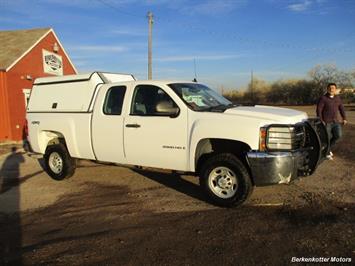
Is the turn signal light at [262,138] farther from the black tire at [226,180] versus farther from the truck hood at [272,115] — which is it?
the black tire at [226,180]

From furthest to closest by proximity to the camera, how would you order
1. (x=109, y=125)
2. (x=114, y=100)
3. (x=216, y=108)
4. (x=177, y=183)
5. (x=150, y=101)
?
1. (x=177, y=183)
2. (x=114, y=100)
3. (x=109, y=125)
4. (x=150, y=101)
5. (x=216, y=108)

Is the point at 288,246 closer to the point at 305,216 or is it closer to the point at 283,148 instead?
the point at 305,216

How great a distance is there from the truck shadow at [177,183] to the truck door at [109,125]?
114cm

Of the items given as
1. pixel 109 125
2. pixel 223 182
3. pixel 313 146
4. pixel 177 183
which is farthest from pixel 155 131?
pixel 313 146

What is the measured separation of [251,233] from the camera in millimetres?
4852

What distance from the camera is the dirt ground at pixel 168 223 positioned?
4.30m

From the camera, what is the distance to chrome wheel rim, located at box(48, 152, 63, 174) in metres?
8.42

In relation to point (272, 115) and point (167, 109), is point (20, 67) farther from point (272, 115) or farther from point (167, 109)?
point (272, 115)

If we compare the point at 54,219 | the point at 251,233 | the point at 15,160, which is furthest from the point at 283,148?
the point at 15,160

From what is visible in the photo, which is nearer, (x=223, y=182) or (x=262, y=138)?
(x=262, y=138)

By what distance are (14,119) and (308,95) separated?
150 ft

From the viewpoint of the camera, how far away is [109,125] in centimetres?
724

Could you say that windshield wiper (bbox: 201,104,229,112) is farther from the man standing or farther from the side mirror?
the man standing

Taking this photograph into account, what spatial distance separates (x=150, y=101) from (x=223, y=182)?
6.42 ft
